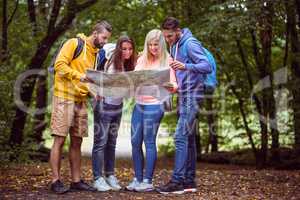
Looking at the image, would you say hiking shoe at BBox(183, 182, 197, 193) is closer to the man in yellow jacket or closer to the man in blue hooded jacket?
the man in blue hooded jacket

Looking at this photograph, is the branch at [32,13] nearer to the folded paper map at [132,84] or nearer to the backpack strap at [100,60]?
the backpack strap at [100,60]

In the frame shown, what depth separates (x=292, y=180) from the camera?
7820 millimetres

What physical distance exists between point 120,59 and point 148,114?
29.4 inches

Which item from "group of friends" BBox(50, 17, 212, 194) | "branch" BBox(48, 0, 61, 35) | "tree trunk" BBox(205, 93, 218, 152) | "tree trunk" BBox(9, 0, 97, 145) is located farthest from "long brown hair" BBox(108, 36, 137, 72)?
"tree trunk" BBox(205, 93, 218, 152)

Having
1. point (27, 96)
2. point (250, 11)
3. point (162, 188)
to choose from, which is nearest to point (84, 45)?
point (162, 188)

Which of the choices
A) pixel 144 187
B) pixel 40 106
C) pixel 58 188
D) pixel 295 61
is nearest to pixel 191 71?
pixel 144 187

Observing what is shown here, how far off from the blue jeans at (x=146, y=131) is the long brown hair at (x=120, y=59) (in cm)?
49

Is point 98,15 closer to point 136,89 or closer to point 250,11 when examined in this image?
point 250,11

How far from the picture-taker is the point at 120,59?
6.36 metres

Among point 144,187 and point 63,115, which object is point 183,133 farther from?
point 63,115

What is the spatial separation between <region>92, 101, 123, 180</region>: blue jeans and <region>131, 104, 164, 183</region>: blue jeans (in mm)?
244

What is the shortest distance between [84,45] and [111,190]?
5.94ft

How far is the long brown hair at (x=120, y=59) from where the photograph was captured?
6309mm

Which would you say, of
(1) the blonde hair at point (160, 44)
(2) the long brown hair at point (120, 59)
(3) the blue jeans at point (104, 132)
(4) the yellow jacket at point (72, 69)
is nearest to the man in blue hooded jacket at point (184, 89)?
(1) the blonde hair at point (160, 44)
